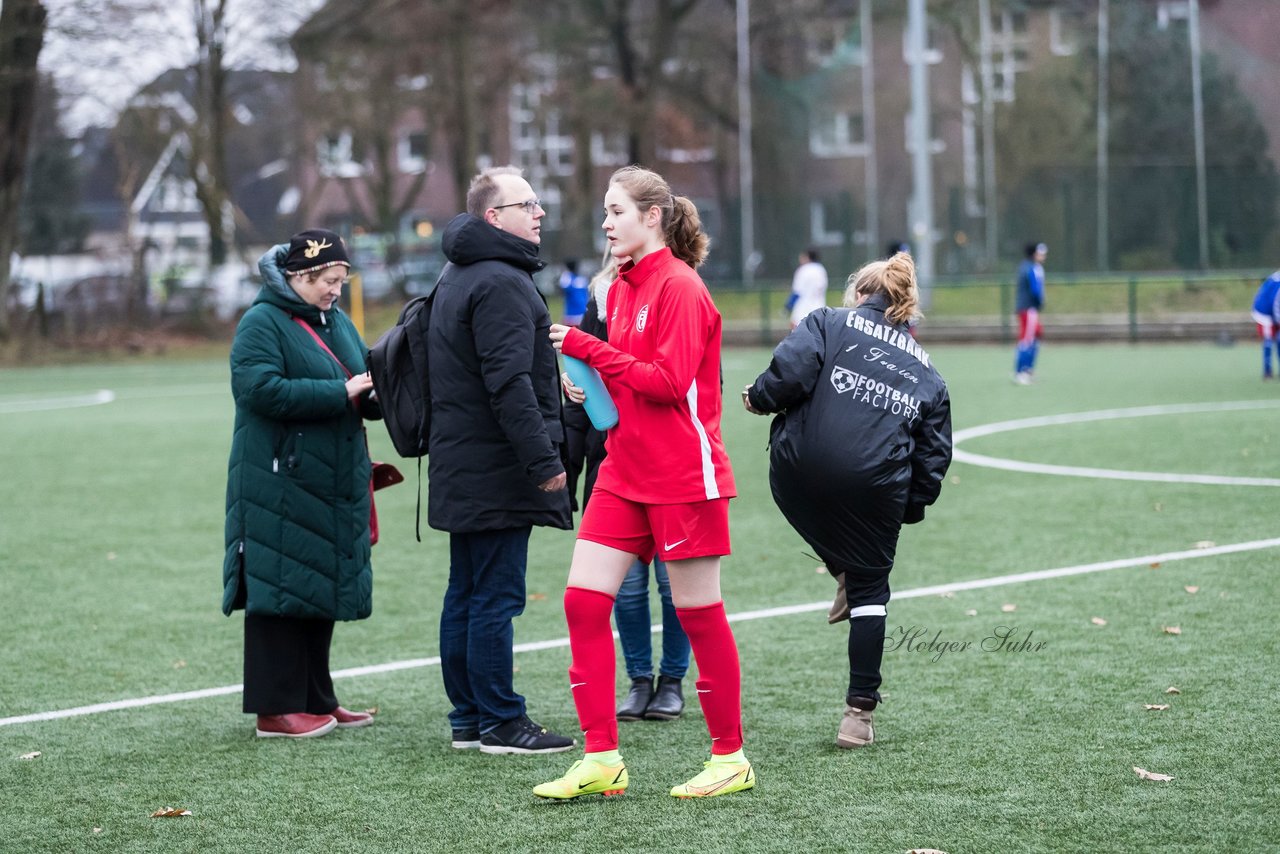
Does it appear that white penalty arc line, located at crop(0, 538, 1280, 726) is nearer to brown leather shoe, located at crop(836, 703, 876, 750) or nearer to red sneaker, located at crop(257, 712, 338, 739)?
red sneaker, located at crop(257, 712, 338, 739)

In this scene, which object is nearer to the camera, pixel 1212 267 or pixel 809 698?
pixel 809 698

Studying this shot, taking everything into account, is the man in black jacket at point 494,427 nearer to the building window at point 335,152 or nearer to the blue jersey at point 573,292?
the blue jersey at point 573,292

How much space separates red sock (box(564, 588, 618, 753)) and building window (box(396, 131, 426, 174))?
6101cm

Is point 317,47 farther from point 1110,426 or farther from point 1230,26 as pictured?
point 1110,426

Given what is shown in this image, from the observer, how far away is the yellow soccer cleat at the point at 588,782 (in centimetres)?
481

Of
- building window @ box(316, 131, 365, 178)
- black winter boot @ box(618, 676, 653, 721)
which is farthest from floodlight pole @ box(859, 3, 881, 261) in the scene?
black winter boot @ box(618, 676, 653, 721)

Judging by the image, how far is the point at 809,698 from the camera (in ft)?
19.9

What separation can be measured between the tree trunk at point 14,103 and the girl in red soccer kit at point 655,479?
28.5 m

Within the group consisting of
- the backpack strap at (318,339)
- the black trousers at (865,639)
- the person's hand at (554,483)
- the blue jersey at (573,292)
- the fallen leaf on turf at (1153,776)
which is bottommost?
the fallen leaf on turf at (1153,776)

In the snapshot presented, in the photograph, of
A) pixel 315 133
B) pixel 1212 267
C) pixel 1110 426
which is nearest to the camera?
pixel 1110 426

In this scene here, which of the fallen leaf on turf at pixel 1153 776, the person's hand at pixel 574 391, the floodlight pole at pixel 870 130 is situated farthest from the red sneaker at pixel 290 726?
the floodlight pole at pixel 870 130

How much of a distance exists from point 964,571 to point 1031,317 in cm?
1305

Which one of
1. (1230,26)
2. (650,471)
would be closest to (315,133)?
(1230,26)

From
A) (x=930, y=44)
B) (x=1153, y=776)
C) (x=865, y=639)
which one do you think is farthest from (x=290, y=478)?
(x=930, y=44)
